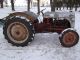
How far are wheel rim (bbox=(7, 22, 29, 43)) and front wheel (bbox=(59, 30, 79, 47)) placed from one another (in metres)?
1.20

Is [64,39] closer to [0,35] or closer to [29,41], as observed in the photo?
[29,41]

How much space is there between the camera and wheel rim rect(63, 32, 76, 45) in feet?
22.4

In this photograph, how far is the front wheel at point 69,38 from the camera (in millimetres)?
6824

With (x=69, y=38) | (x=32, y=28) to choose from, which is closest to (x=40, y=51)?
(x=32, y=28)

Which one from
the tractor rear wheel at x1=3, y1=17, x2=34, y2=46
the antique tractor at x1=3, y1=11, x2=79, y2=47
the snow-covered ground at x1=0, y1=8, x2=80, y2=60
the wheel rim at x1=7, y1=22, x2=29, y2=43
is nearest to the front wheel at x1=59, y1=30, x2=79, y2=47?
the antique tractor at x1=3, y1=11, x2=79, y2=47

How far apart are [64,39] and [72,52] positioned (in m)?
0.66

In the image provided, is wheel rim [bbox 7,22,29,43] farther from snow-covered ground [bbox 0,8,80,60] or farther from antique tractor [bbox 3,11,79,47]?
A: snow-covered ground [bbox 0,8,80,60]

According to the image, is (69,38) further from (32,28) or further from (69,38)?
(32,28)

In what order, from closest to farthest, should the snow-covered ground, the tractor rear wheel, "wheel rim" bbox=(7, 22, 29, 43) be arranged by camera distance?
the snow-covered ground
the tractor rear wheel
"wheel rim" bbox=(7, 22, 29, 43)

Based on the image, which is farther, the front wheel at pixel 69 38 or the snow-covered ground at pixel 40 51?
the front wheel at pixel 69 38

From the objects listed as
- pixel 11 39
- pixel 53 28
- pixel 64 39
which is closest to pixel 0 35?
pixel 11 39

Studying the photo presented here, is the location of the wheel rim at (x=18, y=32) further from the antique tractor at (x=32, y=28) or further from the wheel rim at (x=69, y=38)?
the wheel rim at (x=69, y=38)

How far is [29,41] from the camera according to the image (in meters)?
6.86

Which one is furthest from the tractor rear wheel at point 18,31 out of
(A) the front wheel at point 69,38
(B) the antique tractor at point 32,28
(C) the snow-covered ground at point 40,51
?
(A) the front wheel at point 69,38
